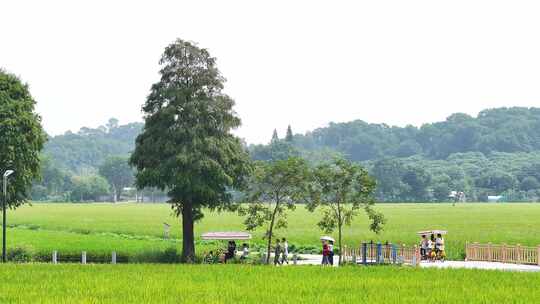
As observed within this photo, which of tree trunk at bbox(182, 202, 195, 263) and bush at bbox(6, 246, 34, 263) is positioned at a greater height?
tree trunk at bbox(182, 202, 195, 263)

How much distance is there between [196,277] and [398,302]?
35.6 feet

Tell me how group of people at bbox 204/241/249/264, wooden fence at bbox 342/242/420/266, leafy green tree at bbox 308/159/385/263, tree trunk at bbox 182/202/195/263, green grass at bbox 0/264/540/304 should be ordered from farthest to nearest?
1. tree trunk at bbox 182/202/195/263
2. leafy green tree at bbox 308/159/385/263
3. group of people at bbox 204/241/249/264
4. wooden fence at bbox 342/242/420/266
5. green grass at bbox 0/264/540/304

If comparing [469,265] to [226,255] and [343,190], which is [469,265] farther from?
[226,255]

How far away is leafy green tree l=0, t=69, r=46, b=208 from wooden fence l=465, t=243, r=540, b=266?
86.1ft

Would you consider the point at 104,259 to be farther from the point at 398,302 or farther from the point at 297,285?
the point at 398,302

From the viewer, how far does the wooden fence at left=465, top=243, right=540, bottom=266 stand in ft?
144

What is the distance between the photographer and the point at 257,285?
104 ft

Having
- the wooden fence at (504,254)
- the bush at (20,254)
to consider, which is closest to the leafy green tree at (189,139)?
the bush at (20,254)

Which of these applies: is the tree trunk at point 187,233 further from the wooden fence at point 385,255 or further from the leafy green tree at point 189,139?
the wooden fence at point 385,255

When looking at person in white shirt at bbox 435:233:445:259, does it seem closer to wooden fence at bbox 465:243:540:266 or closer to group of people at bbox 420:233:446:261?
group of people at bbox 420:233:446:261

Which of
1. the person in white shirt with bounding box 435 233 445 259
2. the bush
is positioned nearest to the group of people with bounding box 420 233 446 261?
the person in white shirt with bounding box 435 233 445 259

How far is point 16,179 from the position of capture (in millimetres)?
51438

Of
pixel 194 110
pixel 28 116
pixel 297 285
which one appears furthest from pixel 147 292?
pixel 28 116

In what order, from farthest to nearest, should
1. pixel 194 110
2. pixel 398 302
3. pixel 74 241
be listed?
1. pixel 74 241
2. pixel 194 110
3. pixel 398 302
